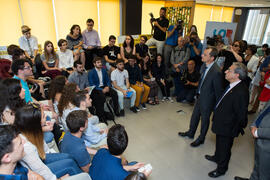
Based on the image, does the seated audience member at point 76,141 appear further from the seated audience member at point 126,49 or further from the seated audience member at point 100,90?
the seated audience member at point 126,49

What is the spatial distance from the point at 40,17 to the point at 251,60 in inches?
234

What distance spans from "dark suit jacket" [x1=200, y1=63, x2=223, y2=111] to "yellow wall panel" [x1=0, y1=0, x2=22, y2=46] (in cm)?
526

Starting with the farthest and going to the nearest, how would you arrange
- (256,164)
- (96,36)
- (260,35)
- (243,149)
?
1. (260,35)
2. (96,36)
3. (243,149)
4. (256,164)

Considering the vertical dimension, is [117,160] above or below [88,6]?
below

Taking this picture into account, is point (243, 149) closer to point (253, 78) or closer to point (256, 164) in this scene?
point (256, 164)

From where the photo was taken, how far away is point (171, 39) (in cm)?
538

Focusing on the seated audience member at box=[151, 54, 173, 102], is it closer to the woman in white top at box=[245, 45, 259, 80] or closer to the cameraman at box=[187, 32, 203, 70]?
the cameraman at box=[187, 32, 203, 70]

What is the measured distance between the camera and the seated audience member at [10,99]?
1958 millimetres

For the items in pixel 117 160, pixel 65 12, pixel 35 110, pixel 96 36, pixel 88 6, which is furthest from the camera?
pixel 88 6

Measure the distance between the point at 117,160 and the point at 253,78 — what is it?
421cm

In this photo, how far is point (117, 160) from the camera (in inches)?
54.9

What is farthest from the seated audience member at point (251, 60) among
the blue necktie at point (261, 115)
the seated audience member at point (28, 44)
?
the seated audience member at point (28, 44)

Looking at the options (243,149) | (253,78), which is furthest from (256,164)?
(253,78)

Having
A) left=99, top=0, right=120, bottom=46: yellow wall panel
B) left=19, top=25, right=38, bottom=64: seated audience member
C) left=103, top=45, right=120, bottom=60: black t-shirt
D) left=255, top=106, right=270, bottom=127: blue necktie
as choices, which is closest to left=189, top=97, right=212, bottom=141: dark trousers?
left=255, top=106, right=270, bottom=127: blue necktie
